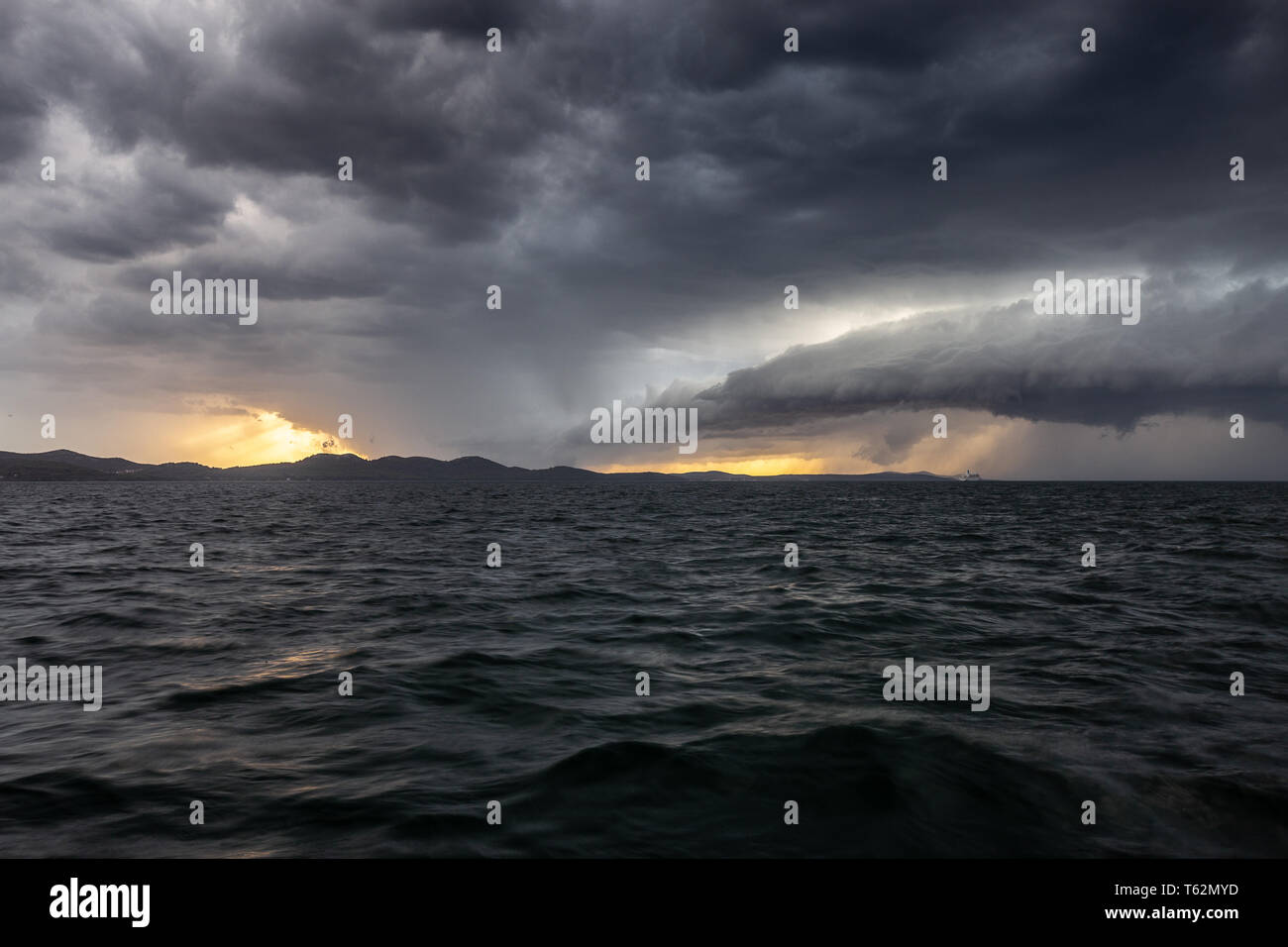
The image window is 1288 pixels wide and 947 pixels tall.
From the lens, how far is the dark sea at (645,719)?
24.1 ft

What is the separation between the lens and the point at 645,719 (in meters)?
10.6

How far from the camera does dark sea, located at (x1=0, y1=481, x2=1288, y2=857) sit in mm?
7332

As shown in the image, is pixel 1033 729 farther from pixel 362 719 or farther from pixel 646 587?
pixel 646 587

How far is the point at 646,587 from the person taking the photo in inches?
924

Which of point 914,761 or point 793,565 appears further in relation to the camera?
point 793,565

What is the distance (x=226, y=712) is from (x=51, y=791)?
107 inches
